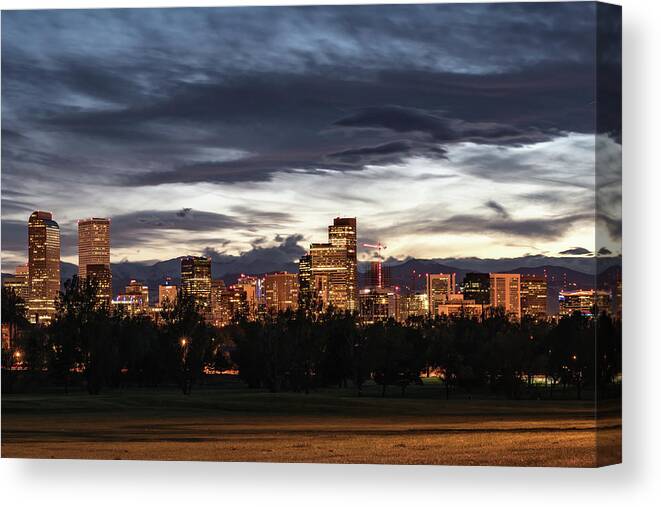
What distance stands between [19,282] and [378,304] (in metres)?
4.93

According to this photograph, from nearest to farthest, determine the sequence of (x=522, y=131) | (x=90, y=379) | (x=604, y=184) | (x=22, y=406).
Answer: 1. (x=604, y=184)
2. (x=522, y=131)
3. (x=22, y=406)
4. (x=90, y=379)

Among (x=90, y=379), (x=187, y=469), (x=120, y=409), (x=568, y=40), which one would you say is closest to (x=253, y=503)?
(x=187, y=469)

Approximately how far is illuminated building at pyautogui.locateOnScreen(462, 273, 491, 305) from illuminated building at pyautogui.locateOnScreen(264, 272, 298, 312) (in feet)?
7.94

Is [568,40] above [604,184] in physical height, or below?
above

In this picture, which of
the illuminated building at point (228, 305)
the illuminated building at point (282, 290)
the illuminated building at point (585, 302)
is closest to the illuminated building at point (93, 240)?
the illuminated building at point (228, 305)

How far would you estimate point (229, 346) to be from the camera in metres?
21.1

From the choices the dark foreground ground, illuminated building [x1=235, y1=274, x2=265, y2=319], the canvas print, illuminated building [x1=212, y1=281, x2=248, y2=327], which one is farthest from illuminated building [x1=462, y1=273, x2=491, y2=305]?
illuminated building [x1=212, y1=281, x2=248, y2=327]

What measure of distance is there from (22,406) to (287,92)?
210 inches

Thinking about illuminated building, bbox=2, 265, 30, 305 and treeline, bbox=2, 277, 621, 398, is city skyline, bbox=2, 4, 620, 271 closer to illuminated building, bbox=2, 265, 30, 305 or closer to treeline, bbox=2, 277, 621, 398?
illuminated building, bbox=2, 265, 30, 305

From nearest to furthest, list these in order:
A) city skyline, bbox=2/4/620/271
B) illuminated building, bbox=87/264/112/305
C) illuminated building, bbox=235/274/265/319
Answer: city skyline, bbox=2/4/620/271
illuminated building, bbox=87/264/112/305
illuminated building, bbox=235/274/265/319

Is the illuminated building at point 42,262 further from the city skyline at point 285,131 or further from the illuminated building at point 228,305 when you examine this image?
the illuminated building at point 228,305

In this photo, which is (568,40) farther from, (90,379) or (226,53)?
(90,379)

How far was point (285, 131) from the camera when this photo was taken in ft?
58.7

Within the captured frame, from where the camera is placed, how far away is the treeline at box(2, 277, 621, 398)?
19.4m
